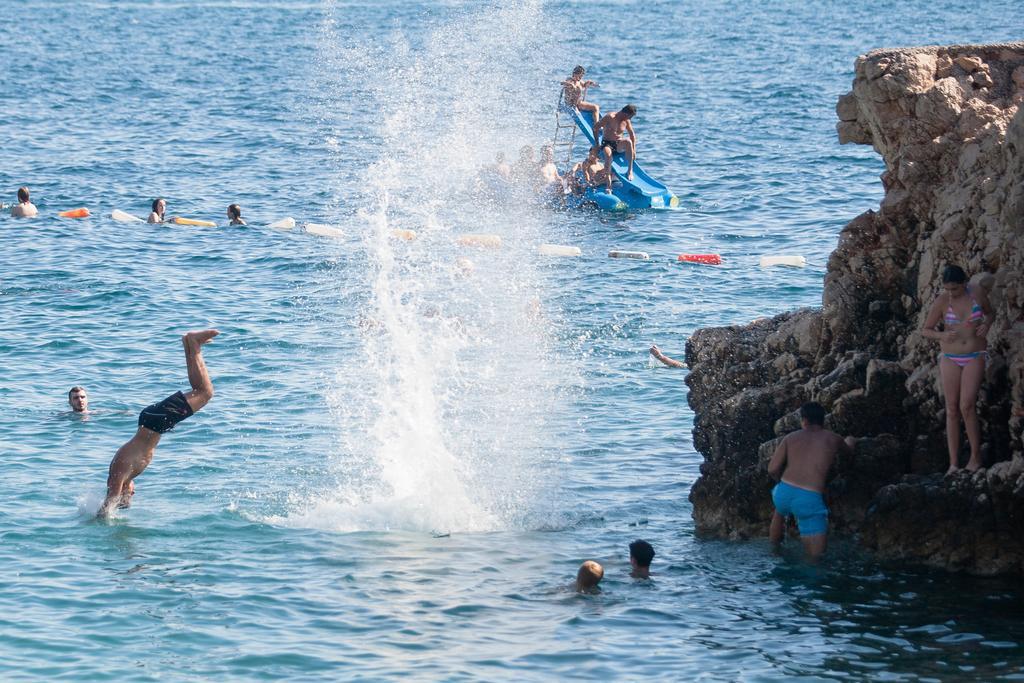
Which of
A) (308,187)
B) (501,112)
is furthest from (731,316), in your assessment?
(501,112)

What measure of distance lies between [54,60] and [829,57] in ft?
105

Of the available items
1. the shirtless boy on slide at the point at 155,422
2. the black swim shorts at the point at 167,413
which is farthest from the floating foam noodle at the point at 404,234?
the black swim shorts at the point at 167,413

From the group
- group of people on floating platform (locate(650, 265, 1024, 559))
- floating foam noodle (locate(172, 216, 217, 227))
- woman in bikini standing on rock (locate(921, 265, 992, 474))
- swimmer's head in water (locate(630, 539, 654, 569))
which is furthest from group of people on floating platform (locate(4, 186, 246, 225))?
woman in bikini standing on rock (locate(921, 265, 992, 474))

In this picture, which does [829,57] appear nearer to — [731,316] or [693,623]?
[731,316]

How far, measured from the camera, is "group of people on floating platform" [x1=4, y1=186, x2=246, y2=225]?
1158 inches

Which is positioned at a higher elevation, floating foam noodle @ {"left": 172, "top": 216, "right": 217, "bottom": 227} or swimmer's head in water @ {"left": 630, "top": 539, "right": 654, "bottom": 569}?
floating foam noodle @ {"left": 172, "top": 216, "right": 217, "bottom": 227}

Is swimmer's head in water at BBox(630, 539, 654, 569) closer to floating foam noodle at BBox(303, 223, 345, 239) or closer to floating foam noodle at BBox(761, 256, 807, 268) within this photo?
floating foam noodle at BBox(761, 256, 807, 268)

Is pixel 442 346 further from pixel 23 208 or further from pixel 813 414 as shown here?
pixel 23 208

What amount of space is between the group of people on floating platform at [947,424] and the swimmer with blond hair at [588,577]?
Result: 1.82m

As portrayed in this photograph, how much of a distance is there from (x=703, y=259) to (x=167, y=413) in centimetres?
1438

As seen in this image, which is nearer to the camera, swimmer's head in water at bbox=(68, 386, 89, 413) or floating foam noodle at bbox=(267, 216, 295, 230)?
swimmer's head in water at bbox=(68, 386, 89, 413)

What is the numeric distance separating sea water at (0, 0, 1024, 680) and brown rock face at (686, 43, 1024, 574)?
49cm

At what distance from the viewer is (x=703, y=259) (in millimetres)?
26312

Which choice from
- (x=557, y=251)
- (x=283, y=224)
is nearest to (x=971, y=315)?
(x=557, y=251)
